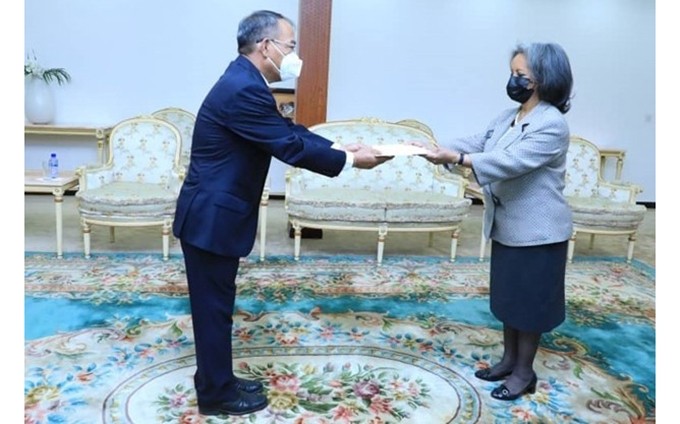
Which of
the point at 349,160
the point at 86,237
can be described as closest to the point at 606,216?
the point at 349,160

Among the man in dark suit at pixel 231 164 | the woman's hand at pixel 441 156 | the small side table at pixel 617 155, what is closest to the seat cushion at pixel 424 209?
the woman's hand at pixel 441 156

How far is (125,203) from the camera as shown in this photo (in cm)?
420

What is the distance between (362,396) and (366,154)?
1.00m

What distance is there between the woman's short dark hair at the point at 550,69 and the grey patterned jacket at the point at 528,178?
60 millimetres

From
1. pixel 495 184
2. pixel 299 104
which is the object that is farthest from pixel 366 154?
pixel 299 104

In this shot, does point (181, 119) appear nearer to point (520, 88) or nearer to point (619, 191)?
point (619, 191)

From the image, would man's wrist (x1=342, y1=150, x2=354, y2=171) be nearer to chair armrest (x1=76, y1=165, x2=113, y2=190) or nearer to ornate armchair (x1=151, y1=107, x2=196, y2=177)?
chair armrest (x1=76, y1=165, x2=113, y2=190)

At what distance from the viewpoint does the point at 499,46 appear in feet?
23.8

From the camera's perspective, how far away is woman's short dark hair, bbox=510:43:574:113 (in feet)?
7.27

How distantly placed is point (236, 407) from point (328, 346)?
2.44 feet

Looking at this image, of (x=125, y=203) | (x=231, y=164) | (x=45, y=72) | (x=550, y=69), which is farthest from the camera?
(x=45, y=72)

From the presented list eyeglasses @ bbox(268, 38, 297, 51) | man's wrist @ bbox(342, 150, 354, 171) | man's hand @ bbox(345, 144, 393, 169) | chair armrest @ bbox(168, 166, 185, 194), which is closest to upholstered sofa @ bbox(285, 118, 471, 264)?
chair armrest @ bbox(168, 166, 185, 194)

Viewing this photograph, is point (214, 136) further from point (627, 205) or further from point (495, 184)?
point (627, 205)

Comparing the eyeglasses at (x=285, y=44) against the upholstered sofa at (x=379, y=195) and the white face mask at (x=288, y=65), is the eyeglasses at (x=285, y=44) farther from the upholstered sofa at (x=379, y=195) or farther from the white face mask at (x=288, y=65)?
the upholstered sofa at (x=379, y=195)
